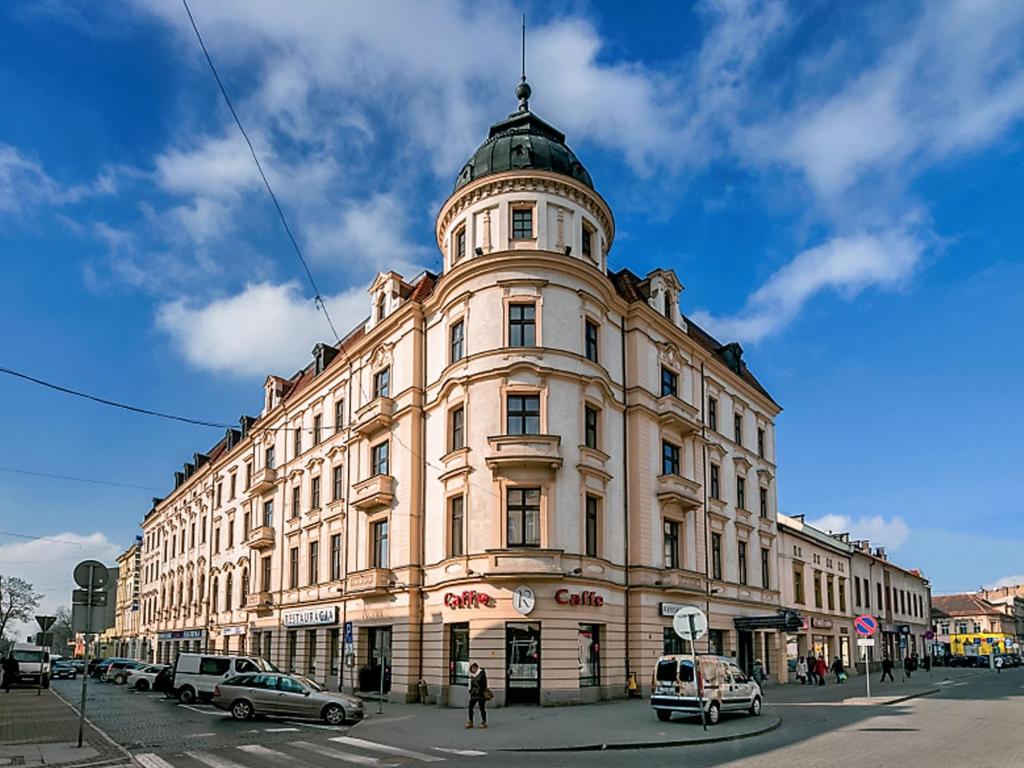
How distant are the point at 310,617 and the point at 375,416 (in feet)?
34.7

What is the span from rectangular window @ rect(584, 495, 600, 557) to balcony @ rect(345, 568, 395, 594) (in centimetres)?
773

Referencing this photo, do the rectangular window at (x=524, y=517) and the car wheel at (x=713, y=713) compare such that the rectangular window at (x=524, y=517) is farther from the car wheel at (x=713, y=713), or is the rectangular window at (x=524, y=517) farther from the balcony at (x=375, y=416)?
the car wheel at (x=713, y=713)

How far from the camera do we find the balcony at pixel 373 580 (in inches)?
1305

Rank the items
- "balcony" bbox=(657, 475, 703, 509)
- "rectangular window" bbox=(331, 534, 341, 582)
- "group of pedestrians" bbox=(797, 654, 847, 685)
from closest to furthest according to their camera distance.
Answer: "balcony" bbox=(657, 475, 703, 509) → "rectangular window" bbox=(331, 534, 341, 582) → "group of pedestrians" bbox=(797, 654, 847, 685)

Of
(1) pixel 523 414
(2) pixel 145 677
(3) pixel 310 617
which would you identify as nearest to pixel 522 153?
(1) pixel 523 414

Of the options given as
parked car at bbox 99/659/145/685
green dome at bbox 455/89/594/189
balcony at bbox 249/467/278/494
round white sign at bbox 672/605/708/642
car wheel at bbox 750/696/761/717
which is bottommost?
parked car at bbox 99/659/145/685

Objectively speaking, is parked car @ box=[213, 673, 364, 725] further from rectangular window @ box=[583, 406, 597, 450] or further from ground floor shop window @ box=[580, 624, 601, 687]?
rectangular window @ box=[583, 406, 597, 450]

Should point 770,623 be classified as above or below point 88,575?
below

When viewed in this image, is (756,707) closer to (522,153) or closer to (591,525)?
(591,525)

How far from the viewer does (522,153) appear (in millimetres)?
32719

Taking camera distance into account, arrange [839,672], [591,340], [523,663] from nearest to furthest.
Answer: [523,663], [591,340], [839,672]

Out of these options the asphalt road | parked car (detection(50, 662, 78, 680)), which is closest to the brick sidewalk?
the asphalt road

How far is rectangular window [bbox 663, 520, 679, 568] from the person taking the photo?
3447 centimetres

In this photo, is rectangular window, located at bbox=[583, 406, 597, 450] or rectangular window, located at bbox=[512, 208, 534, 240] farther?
rectangular window, located at bbox=[512, 208, 534, 240]
